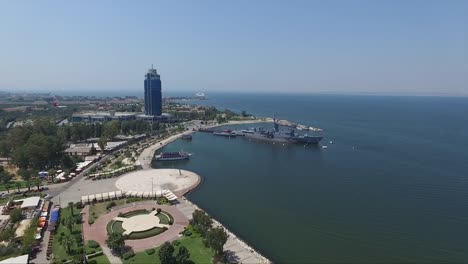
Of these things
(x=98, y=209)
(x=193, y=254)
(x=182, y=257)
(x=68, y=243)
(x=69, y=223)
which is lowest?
(x=98, y=209)

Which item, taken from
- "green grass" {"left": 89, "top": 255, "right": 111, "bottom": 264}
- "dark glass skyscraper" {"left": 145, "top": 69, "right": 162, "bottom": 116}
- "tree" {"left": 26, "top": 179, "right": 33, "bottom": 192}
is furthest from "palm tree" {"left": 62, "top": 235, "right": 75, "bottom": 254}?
"dark glass skyscraper" {"left": 145, "top": 69, "right": 162, "bottom": 116}

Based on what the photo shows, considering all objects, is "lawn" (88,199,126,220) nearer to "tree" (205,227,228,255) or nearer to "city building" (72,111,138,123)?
"tree" (205,227,228,255)

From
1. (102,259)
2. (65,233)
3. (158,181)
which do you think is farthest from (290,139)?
(102,259)

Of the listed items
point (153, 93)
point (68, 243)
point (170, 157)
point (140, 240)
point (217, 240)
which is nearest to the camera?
point (217, 240)

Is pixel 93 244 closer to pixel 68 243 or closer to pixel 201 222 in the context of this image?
pixel 68 243

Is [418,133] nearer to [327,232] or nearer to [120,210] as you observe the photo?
[327,232]
